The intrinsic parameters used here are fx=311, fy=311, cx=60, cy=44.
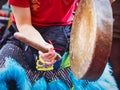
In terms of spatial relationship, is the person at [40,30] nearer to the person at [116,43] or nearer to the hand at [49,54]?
the hand at [49,54]

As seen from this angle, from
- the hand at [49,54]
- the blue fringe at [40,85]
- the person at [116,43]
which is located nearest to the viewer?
the hand at [49,54]

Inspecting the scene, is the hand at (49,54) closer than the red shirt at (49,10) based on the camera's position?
Yes

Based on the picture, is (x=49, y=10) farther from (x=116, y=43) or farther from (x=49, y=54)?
(x=116, y=43)

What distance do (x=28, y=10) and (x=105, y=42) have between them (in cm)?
48

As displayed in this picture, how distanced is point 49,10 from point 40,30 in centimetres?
9

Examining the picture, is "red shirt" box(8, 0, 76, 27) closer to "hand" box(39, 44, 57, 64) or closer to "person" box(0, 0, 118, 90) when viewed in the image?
"person" box(0, 0, 118, 90)

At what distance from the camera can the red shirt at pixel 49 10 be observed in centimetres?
113

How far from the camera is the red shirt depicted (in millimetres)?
1134

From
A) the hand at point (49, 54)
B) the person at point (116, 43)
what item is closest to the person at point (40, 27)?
the hand at point (49, 54)

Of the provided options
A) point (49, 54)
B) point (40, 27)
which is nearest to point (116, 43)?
point (40, 27)

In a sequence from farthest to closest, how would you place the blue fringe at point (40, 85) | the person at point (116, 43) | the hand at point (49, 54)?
the person at point (116, 43) < the blue fringe at point (40, 85) < the hand at point (49, 54)

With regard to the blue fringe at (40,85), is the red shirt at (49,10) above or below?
above

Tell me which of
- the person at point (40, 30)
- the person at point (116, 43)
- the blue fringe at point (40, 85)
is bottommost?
the person at point (116, 43)

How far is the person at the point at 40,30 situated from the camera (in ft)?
3.62
